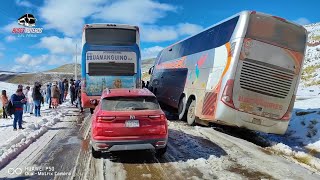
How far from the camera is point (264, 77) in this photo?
32.7 ft

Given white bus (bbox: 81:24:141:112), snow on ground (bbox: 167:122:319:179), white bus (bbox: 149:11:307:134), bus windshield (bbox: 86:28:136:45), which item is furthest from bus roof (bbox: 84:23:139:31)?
snow on ground (bbox: 167:122:319:179)

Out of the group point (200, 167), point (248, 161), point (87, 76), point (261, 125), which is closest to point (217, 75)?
point (261, 125)

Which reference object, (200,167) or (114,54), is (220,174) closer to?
(200,167)

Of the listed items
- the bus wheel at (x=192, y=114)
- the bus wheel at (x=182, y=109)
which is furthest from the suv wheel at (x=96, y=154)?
the bus wheel at (x=182, y=109)

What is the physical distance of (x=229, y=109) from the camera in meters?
10.0

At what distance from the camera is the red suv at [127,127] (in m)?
7.39

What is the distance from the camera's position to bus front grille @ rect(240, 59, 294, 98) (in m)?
9.92

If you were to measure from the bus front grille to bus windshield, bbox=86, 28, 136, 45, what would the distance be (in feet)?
19.6

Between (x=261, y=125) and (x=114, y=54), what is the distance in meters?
A: 6.97

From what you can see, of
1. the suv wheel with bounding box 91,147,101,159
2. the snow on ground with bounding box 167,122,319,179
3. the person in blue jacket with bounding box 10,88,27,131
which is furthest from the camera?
the person in blue jacket with bounding box 10,88,27,131

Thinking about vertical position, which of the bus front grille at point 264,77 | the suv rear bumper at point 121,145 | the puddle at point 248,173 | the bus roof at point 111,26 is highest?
the bus roof at point 111,26

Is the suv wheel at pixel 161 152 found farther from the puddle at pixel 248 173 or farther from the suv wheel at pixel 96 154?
the puddle at pixel 248 173

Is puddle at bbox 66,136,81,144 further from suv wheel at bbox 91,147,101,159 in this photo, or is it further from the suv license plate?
the suv license plate

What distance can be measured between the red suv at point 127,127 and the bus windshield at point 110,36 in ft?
22.5
